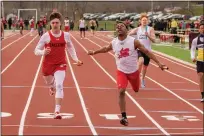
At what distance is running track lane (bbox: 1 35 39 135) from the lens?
418 inches

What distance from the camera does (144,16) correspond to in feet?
51.9

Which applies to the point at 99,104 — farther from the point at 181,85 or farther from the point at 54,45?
the point at 181,85

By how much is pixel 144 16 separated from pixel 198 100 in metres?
2.82

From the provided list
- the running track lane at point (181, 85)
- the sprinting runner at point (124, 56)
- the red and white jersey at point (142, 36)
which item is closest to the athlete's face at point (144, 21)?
the red and white jersey at point (142, 36)

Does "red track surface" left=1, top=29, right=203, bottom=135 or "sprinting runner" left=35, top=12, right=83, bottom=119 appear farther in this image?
"sprinting runner" left=35, top=12, right=83, bottom=119

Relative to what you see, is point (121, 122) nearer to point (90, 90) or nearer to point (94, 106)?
point (94, 106)

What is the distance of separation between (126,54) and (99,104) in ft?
8.65

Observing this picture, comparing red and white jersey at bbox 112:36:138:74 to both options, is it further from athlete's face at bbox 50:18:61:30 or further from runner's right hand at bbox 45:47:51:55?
runner's right hand at bbox 45:47:51:55

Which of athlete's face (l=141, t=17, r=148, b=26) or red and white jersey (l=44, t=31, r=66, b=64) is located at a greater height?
athlete's face (l=141, t=17, r=148, b=26)

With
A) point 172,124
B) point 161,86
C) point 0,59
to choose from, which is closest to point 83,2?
point 0,59

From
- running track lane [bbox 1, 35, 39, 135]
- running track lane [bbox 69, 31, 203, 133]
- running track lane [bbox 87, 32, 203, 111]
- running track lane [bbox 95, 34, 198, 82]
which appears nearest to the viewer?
running track lane [bbox 1, 35, 39, 135]

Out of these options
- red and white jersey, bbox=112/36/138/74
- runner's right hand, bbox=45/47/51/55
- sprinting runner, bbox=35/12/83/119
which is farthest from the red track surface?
runner's right hand, bbox=45/47/51/55

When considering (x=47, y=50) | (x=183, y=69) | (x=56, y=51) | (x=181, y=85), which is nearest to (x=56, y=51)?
(x=56, y=51)

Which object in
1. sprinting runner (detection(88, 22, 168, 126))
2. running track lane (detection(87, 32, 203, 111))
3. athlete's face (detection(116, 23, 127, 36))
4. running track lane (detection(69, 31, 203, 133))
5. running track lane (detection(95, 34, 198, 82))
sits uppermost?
athlete's face (detection(116, 23, 127, 36))
